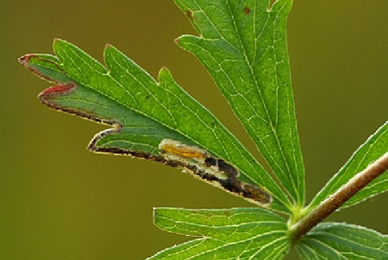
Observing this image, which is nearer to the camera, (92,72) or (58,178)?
(92,72)

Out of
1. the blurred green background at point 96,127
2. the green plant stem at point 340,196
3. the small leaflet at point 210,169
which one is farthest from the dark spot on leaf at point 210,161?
the blurred green background at point 96,127

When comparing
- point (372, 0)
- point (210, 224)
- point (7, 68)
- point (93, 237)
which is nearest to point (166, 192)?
point (93, 237)

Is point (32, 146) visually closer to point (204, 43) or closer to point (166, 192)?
point (166, 192)

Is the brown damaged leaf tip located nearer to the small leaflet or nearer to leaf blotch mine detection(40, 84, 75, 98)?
leaf blotch mine detection(40, 84, 75, 98)

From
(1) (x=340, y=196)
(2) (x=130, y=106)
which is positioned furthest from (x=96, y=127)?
(1) (x=340, y=196)

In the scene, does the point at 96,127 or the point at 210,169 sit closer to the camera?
the point at 210,169

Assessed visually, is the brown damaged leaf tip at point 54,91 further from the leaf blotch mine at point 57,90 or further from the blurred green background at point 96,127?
the blurred green background at point 96,127

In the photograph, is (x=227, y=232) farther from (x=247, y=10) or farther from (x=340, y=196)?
(x=247, y=10)
